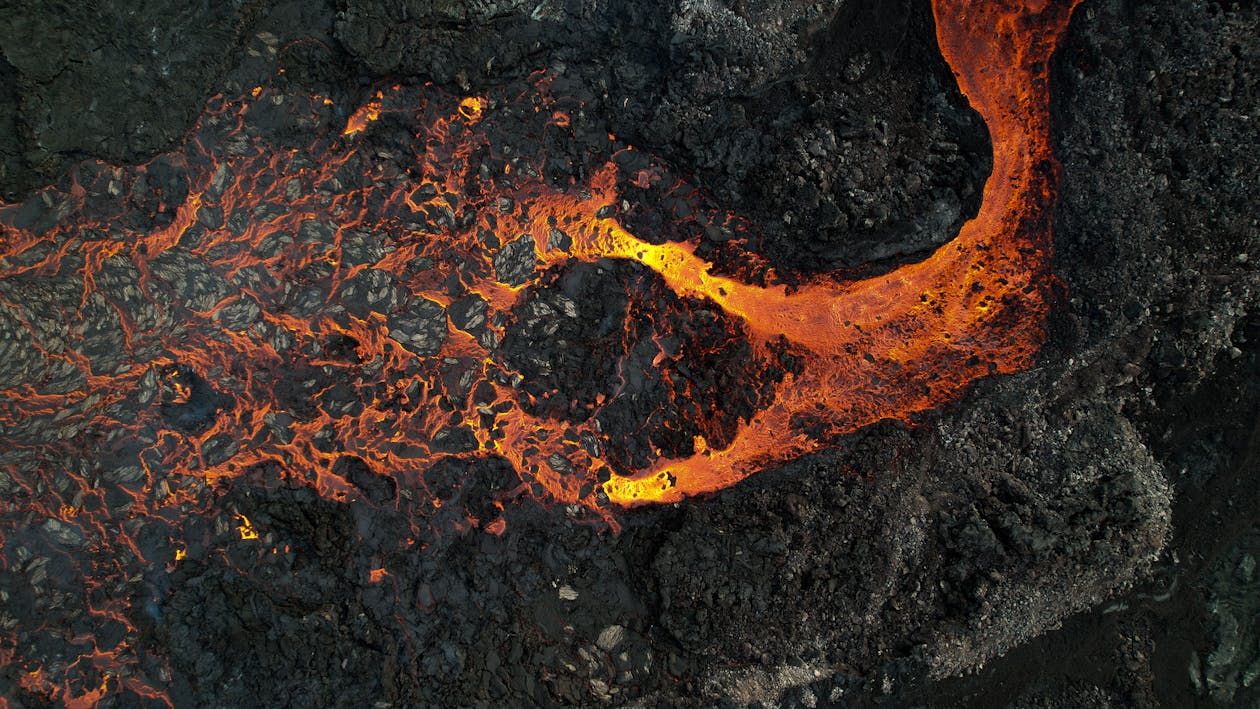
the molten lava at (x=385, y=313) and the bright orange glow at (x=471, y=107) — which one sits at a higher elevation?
the bright orange glow at (x=471, y=107)

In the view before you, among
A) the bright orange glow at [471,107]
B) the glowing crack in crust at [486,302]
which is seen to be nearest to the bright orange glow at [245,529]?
the glowing crack in crust at [486,302]

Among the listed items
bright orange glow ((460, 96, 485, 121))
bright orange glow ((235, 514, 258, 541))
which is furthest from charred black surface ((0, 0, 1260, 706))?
bright orange glow ((460, 96, 485, 121))

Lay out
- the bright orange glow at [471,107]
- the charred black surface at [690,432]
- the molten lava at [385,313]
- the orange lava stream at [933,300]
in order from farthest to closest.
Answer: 1. the orange lava stream at [933,300]
2. the bright orange glow at [471,107]
3. the molten lava at [385,313]
4. the charred black surface at [690,432]

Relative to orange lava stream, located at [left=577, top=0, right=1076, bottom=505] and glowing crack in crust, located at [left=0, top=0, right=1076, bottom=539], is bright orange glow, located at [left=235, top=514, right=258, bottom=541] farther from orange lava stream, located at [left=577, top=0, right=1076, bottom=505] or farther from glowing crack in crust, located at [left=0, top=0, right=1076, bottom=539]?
orange lava stream, located at [left=577, top=0, right=1076, bottom=505]

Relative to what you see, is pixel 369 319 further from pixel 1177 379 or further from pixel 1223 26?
pixel 1223 26

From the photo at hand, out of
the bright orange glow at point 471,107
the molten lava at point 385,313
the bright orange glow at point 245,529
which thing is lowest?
the bright orange glow at point 245,529

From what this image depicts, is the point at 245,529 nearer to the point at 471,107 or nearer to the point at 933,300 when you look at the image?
the point at 471,107

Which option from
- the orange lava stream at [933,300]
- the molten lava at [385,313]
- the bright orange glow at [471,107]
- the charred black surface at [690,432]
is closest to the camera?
→ the charred black surface at [690,432]

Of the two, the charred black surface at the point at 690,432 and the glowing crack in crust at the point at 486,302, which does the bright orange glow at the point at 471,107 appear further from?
the charred black surface at the point at 690,432

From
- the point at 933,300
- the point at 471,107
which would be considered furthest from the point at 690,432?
the point at 471,107
